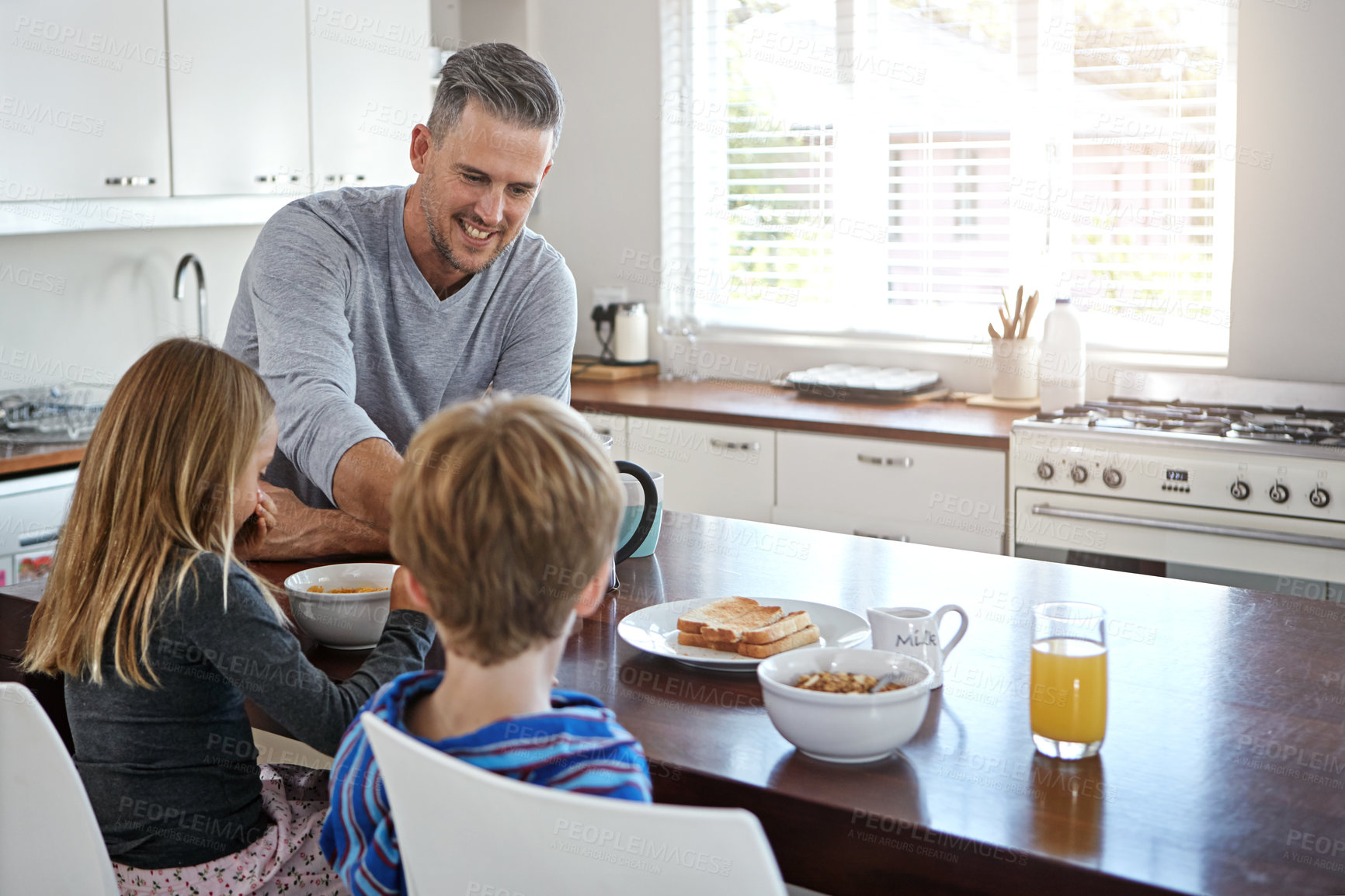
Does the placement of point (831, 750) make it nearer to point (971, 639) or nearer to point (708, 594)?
point (971, 639)

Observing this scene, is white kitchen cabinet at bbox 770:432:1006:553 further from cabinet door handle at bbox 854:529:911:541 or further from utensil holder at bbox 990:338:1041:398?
utensil holder at bbox 990:338:1041:398

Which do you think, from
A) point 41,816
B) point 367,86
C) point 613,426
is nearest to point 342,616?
point 41,816

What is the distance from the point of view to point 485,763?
933 millimetres

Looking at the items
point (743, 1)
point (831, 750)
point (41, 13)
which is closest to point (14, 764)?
point (831, 750)

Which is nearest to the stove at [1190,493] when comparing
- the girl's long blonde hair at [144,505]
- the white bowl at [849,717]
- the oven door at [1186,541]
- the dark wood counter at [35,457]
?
the oven door at [1186,541]

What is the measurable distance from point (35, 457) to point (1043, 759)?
2477mm

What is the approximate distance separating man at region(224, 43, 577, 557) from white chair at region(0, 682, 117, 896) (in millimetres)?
528

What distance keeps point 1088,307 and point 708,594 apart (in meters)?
2.40

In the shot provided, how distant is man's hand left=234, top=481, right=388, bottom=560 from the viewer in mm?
1758

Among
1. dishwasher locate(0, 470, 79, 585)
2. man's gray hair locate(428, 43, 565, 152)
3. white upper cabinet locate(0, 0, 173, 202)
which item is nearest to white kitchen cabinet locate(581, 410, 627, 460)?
white upper cabinet locate(0, 0, 173, 202)

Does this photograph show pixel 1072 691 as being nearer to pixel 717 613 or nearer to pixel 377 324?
pixel 717 613

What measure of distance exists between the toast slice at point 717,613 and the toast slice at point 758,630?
0.04 ft

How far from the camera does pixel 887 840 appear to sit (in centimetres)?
100

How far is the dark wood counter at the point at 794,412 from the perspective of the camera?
125 inches
